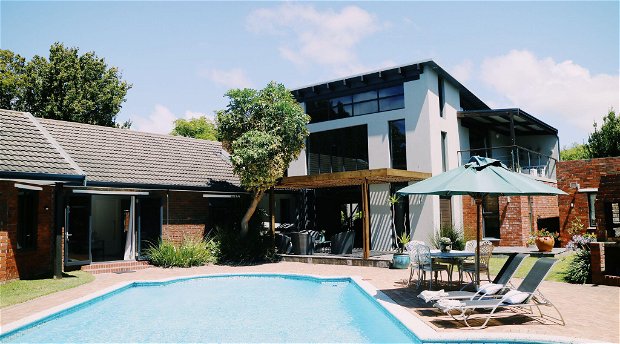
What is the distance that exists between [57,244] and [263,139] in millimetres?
7203

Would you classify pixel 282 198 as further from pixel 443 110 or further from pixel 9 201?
pixel 9 201

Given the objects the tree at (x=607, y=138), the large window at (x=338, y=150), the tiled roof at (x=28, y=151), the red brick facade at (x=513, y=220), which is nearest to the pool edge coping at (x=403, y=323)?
the tiled roof at (x=28, y=151)

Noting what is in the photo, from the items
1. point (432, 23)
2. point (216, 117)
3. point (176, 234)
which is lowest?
point (176, 234)

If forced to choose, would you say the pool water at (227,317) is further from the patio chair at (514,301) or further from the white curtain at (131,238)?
the white curtain at (131,238)

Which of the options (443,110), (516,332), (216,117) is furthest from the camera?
(443,110)

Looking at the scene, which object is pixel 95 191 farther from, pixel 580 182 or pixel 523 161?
pixel 523 161

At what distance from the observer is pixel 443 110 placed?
20438mm

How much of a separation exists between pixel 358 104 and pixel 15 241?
14685 millimetres

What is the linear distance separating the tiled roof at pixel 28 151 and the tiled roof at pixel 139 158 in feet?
6.11

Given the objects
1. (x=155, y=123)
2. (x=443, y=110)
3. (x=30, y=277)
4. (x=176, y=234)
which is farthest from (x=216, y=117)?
(x=155, y=123)

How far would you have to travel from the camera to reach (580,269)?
10797mm

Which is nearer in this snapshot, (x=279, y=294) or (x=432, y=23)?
(x=279, y=294)

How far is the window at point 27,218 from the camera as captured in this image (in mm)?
12703

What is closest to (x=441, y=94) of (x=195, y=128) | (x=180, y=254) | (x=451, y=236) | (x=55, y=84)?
(x=451, y=236)
